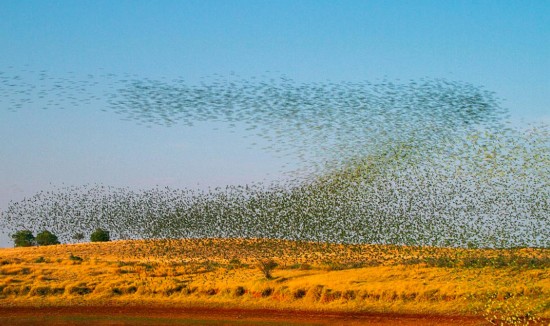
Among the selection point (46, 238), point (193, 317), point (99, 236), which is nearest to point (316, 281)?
point (193, 317)

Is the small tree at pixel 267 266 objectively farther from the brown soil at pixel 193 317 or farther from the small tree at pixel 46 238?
the small tree at pixel 46 238

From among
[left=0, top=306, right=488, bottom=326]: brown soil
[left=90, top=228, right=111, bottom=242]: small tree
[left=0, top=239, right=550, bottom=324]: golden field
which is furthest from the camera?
[left=90, top=228, right=111, bottom=242]: small tree

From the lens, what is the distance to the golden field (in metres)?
32.0

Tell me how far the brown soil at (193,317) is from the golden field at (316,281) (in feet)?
3.36

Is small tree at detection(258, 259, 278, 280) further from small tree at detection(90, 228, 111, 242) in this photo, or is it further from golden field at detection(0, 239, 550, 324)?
small tree at detection(90, 228, 111, 242)

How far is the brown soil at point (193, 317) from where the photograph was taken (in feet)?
101

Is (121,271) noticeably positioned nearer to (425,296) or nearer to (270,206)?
(270,206)

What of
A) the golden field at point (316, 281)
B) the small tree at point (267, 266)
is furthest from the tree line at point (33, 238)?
the small tree at point (267, 266)

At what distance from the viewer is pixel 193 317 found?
3384 cm

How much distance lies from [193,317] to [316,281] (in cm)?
783

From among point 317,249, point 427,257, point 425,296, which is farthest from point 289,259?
point 425,296

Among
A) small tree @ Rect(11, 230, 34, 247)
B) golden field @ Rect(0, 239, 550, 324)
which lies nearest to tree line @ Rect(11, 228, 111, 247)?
small tree @ Rect(11, 230, 34, 247)

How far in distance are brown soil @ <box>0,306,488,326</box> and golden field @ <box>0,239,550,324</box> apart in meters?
1.02

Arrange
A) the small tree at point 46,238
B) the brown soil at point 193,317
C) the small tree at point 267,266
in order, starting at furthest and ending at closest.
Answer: the small tree at point 46,238
the small tree at point 267,266
the brown soil at point 193,317
